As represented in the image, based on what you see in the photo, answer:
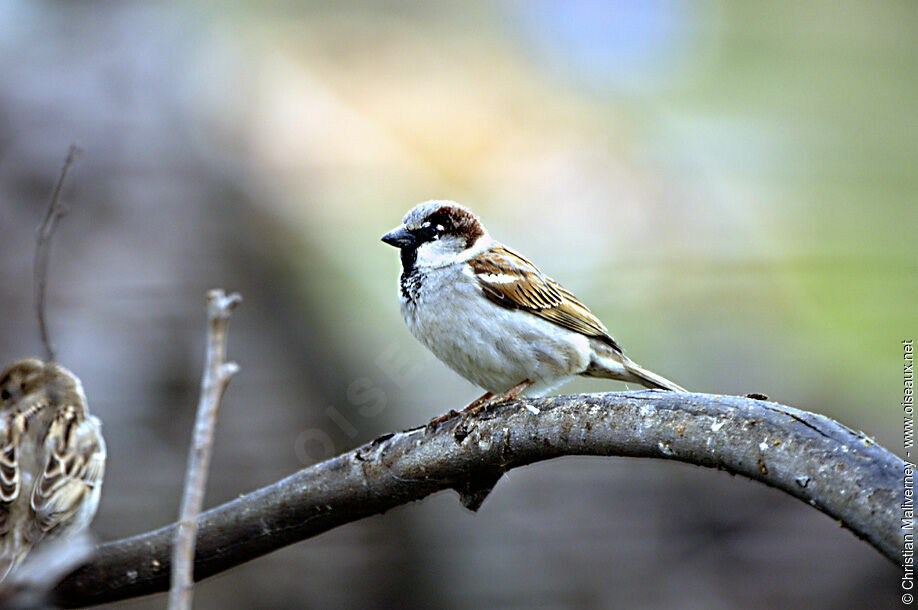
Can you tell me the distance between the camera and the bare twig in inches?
41.6

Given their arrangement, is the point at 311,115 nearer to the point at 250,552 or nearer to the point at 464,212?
the point at 464,212

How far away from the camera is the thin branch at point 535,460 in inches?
59.4

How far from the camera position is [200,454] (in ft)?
3.62

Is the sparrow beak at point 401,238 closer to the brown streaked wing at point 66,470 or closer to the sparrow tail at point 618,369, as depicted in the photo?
the sparrow tail at point 618,369

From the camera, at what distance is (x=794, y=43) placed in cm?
792

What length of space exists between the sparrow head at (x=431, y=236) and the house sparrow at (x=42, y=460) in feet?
3.48

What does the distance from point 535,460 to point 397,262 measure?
9.49 ft

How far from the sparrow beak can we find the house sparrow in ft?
3.37

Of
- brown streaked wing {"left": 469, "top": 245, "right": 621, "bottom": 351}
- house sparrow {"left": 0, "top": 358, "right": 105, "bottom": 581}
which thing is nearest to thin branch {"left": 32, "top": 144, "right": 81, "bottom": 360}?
house sparrow {"left": 0, "top": 358, "right": 105, "bottom": 581}

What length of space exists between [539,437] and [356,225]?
320 centimetres

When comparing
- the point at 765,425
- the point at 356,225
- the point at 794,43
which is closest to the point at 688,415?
the point at 765,425

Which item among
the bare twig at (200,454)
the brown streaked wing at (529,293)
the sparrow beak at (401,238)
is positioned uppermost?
the sparrow beak at (401,238)

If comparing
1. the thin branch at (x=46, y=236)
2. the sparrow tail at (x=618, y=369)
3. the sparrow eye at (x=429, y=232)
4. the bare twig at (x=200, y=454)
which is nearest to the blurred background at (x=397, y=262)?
the sparrow tail at (x=618, y=369)

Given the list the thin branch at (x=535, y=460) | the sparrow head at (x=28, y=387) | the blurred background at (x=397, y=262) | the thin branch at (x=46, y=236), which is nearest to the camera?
the thin branch at (x=535, y=460)
